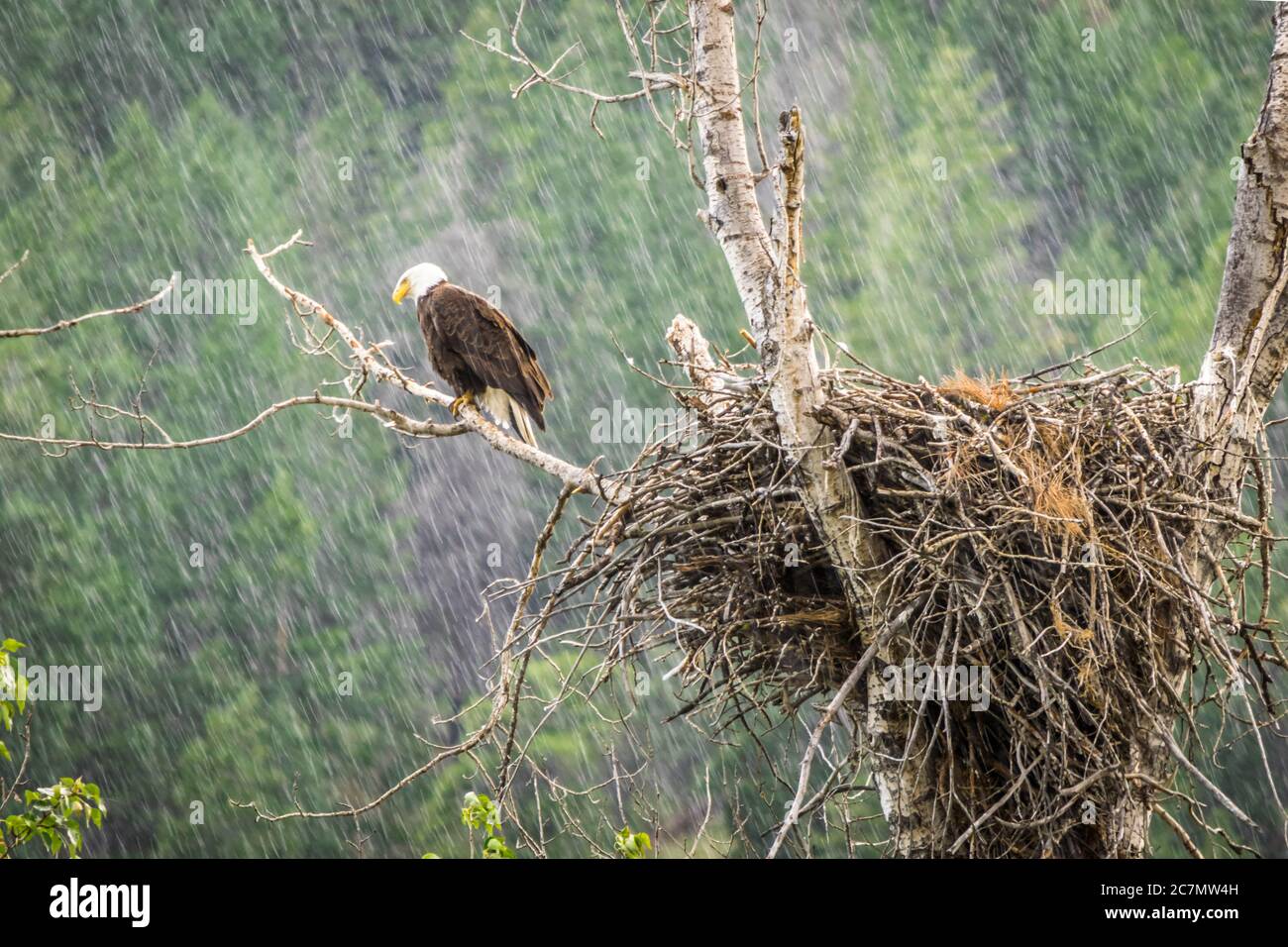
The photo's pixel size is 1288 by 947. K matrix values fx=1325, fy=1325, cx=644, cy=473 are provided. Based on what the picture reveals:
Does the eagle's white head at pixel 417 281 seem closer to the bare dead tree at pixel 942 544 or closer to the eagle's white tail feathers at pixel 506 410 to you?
the eagle's white tail feathers at pixel 506 410

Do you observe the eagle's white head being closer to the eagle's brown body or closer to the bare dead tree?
the eagle's brown body

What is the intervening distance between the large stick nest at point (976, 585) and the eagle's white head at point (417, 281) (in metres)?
2.76

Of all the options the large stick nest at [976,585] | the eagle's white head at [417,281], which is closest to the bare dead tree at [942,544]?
the large stick nest at [976,585]

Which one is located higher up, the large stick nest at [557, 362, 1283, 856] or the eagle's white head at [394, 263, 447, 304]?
the eagle's white head at [394, 263, 447, 304]

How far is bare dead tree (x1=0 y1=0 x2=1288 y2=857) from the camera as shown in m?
2.98

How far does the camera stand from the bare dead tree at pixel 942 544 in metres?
2.98

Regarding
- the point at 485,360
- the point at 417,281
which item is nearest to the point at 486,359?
the point at 485,360

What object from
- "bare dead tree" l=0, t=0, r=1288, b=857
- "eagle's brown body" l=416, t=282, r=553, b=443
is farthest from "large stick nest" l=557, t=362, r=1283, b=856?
"eagle's brown body" l=416, t=282, r=553, b=443

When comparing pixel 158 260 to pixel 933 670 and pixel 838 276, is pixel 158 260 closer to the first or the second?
pixel 838 276

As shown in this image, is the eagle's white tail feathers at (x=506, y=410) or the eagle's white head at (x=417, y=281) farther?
the eagle's white head at (x=417, y=281)

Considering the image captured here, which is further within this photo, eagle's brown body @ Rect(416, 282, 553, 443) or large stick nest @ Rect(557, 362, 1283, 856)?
eagle's brown body @ Rect(416, 282, 553, 443)

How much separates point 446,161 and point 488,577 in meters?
10.4

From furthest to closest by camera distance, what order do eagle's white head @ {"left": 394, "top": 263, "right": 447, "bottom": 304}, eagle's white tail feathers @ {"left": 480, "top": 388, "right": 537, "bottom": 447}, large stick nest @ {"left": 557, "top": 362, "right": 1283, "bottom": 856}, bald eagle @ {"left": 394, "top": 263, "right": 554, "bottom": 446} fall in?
eagle's white head @ {"left": 394, "top": 263, "right": 447, "bottom": 304} < eagle's white tail feathers @ {"left": 480, "top": 388, "right": 537, "bottom": 447} < bald eagle @ {"left": 394, "top": 263, "right": 554, "bottom": 446} < large stick nest @ {"left": 557, "top": 362, "right": 1283, "bottom": 856}

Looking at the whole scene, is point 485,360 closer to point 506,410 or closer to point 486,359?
point 486,359
